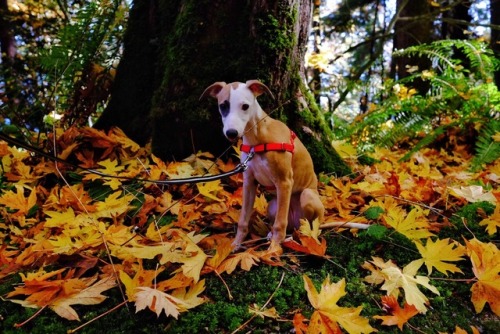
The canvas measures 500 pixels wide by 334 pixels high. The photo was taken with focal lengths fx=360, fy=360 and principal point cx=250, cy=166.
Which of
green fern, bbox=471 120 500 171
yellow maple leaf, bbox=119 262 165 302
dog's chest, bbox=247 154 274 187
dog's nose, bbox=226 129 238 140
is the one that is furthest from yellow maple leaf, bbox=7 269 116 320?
green fern, bbox=471 120 500 171

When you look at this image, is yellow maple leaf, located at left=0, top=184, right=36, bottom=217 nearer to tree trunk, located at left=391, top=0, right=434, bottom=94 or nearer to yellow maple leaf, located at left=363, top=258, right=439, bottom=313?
yellow maple leaf, located at left=363, top=258, right=439, bottom=313

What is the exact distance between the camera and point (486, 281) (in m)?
1.63

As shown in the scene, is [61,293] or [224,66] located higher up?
[224,66]

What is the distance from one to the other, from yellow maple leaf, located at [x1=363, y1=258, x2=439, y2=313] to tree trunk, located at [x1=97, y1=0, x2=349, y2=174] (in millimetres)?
1658

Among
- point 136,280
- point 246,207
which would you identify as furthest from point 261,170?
point 136,280

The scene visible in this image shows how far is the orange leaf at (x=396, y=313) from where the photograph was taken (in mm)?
1432

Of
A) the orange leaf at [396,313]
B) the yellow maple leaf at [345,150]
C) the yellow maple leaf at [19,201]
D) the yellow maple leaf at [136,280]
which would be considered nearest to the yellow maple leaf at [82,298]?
the yellow maple leaf at [136,280]

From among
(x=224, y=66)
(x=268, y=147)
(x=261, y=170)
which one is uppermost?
(x=224, y=66)

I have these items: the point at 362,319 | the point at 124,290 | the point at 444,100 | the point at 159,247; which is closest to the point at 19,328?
the point at 124,290

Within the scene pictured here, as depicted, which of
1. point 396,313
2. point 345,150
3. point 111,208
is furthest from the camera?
point 345,150

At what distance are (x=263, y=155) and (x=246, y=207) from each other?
0.35m

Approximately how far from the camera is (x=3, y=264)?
197 cm

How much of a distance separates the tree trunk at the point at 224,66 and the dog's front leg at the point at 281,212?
1.00 m

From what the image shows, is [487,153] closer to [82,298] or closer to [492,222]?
[492,222]
